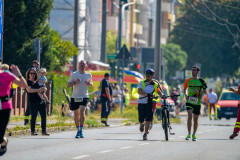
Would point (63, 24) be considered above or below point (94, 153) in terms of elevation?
above

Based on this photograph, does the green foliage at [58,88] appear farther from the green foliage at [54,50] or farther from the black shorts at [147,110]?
the black shorts at [147,110]

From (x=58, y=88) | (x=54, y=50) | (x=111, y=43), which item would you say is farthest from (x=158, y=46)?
(x=111, y=43)

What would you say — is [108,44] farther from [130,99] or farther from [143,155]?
[143,155]

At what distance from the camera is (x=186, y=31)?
3022 inches

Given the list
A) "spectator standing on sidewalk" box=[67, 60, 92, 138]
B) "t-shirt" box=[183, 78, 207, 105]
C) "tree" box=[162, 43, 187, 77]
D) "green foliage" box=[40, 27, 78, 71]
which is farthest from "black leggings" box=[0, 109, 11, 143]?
"tree" box=[162, 43, 187, 77]

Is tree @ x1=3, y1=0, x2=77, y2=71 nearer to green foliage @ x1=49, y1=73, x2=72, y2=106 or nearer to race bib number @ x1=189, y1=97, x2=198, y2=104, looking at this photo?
green foliage @ x1=49, y1=73, x2=72, y2=106

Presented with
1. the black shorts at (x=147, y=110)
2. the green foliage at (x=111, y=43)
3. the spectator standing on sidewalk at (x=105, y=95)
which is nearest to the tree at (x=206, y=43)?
the green foliage at (x=111, y=43)

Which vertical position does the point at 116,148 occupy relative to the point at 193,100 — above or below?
below

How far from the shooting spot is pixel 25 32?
3275 centimetres

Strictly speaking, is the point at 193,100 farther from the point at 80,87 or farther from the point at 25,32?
the point at 25,32

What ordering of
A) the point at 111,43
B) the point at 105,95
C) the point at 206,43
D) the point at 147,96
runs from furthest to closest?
the point at 111,43
the point at 206,43
the point at 105,95
the point at 147,96

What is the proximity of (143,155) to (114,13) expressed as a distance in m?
73.1

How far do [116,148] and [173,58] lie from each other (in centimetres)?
7010

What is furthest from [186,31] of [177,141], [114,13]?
[177,141]
